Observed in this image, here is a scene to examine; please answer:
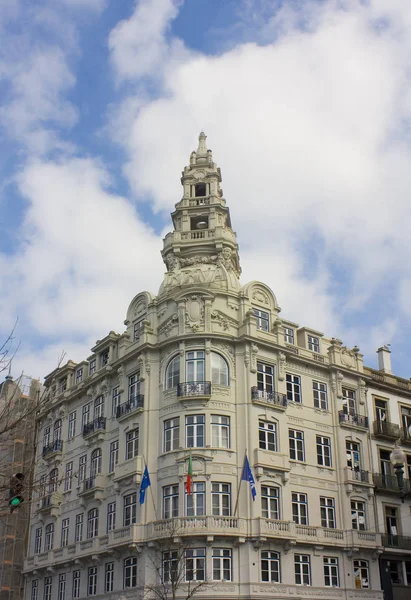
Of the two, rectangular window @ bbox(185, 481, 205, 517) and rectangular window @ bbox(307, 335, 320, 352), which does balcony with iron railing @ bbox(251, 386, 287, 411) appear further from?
rectangular window @ bbox(185, 481, 205, 517)

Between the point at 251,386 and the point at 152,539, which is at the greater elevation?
the point at 251,386

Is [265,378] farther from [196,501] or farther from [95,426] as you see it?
[95,426]

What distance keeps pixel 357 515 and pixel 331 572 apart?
4123 mm

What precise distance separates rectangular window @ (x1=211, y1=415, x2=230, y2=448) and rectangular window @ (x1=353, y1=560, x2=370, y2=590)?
35.8ft

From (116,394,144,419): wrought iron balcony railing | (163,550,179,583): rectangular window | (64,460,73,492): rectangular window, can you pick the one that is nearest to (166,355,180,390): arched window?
(116,394,144,419): wrought iron balcony railing

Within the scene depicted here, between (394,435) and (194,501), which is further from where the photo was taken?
(394,435)

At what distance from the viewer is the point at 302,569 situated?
4144 centimetres

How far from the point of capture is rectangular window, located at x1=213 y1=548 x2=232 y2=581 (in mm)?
38438

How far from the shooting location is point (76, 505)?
4909cm

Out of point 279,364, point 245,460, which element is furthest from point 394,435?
point 245,460

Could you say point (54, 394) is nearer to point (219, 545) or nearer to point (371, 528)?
point (219, 545)

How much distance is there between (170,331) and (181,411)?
519 cm

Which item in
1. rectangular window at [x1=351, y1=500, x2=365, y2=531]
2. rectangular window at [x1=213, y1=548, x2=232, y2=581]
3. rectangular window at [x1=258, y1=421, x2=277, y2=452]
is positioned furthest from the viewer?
rectangular window at [x1=351, y1=500, x2=365, y2=531]

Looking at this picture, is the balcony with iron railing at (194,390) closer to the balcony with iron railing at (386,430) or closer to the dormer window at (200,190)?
the balcony with iron railing at (386,430)
